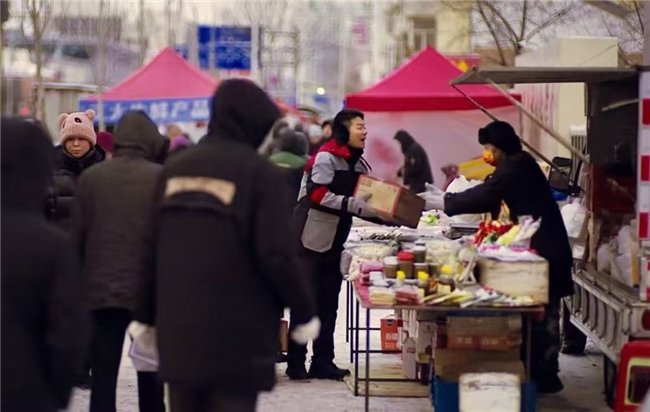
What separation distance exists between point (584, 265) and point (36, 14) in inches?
637

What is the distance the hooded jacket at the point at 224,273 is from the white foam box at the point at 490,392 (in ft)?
6.83

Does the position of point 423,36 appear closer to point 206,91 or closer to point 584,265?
point 206,91

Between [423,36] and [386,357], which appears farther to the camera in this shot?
[423,36]

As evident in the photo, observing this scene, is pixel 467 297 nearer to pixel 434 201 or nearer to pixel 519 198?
pixel 519 198

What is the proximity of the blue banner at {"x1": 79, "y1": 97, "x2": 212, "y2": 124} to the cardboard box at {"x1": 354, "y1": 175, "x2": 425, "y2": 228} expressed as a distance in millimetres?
13502

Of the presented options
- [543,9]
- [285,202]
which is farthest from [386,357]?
[543,9]

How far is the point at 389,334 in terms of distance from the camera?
969cm

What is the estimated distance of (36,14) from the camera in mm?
22500

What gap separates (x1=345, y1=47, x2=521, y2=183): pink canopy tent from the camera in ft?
58.0

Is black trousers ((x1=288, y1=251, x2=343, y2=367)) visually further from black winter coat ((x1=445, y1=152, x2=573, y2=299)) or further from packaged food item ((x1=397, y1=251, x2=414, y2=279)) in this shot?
packaged food item ((x1=397, y1=251, x2=414, y2=279))

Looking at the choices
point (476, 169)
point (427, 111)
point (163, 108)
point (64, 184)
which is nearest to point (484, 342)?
point (64, 184)

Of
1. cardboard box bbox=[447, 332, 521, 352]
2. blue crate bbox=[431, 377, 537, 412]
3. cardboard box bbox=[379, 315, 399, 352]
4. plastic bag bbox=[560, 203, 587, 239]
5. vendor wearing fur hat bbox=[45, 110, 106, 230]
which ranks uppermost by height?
vendor wearing fur hat bbox=[45, 110, 106, 230]

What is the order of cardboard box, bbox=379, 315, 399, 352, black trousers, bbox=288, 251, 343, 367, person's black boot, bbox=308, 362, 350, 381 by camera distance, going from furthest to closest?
cardboard box, bbox=379, 315, 399, 352 → person's black boot, bbox=308, 362, 350, 381 → black trousers, bbox=288, 251, 343, 367

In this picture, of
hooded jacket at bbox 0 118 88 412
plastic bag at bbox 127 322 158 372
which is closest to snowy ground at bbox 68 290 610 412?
plastic bag at bbox 127 322 158 372
